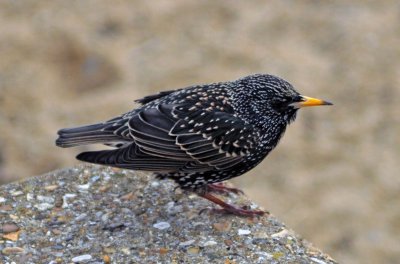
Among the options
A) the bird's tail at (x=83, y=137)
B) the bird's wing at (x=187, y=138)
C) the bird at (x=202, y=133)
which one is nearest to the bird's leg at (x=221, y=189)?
the bird at (x=202, y=133)

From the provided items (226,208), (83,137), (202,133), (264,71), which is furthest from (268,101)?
(264,71)

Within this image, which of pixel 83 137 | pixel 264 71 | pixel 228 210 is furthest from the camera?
pixel 264 71

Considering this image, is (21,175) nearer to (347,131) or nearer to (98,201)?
(98,201)

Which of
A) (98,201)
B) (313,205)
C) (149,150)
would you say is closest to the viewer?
(149,150)

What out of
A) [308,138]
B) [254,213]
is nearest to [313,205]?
[308,138]

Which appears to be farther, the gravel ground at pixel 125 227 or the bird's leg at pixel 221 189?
the bird's leg at pixel 221 189

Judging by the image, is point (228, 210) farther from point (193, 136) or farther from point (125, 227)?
point (125, 227)

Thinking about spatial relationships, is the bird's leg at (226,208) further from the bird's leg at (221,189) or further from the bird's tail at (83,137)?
the bird's tail at (83,137)
